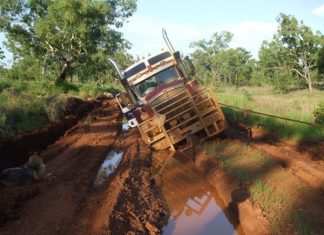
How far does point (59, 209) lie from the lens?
6.62 m

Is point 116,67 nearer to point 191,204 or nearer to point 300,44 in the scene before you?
point 191,204

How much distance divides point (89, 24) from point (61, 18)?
1.78 m

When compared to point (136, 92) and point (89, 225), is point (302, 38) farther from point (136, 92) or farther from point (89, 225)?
point (89, 225)

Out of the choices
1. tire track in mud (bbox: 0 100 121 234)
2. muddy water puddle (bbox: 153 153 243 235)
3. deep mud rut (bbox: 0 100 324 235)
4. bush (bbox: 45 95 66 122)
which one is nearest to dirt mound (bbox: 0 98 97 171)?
bush (bbox: 45 95 66 122)

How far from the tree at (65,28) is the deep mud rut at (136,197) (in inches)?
599

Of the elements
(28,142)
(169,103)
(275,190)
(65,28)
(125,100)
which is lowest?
(275,190)

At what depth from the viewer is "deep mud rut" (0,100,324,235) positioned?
6.19m

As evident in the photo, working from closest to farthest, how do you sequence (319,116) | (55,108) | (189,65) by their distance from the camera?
(319,116) < (189,65) < (55,108)

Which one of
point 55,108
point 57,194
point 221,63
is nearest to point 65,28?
point 55,108

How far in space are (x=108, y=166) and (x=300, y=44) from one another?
2903 cm

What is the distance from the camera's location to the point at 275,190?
7.13 metres

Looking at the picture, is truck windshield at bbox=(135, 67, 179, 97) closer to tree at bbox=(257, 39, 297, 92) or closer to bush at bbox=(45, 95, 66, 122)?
bush at bbox=(45, 95, 66, 122)

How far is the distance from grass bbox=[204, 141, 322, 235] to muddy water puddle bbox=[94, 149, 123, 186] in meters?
2.69

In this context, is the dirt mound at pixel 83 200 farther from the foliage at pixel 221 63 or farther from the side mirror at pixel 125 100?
the foliage at pixel 221 63
